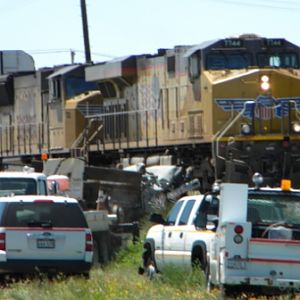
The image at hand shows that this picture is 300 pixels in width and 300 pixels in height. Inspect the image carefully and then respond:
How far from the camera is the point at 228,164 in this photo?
985 inches

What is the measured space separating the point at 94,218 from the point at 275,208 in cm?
868

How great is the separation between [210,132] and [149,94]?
4.46 meters

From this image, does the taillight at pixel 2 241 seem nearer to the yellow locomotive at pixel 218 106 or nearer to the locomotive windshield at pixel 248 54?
the yellow locomotive at pixel 218 106

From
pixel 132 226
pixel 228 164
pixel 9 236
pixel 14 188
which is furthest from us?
pixel 228 164

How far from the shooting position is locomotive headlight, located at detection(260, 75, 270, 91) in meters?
27.2

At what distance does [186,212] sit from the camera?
16.2 meters

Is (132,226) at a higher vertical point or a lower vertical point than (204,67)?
lower

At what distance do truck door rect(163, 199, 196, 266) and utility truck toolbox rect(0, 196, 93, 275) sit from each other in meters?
1.36

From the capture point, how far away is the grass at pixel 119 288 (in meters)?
13.5

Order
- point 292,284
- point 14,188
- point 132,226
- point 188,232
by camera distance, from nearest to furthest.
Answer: point 292,284
point 188,232
point 14,188
point 132,226

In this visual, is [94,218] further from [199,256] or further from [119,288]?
[119,288]

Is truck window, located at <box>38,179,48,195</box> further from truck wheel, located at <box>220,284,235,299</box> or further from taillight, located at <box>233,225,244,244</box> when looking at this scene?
taillight, located at <box>233,225,244,244</box>

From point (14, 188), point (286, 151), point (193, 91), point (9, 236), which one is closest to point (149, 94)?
point (193, 91)

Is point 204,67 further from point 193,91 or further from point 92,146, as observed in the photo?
point 92,146
